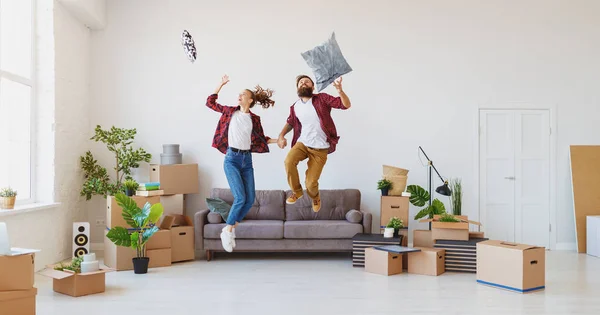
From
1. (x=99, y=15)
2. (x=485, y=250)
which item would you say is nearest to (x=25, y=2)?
(x=99, y=15)

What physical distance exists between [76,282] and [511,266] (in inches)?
172

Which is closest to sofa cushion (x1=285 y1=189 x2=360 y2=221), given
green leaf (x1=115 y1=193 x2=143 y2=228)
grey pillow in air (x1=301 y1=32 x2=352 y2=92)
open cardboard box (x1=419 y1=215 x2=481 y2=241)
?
open cardboard box (x1=419 y1=215 x2=481 y2=241)

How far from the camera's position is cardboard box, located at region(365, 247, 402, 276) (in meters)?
6.40

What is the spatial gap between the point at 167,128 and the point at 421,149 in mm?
3747

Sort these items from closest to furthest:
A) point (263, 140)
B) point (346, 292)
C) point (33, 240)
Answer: point (263, 140) → point (346, 292) → point (33, 240)

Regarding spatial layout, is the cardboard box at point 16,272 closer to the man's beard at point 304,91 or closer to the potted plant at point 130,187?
the man's beard at point 304,91

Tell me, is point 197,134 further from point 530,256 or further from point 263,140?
point 530,256

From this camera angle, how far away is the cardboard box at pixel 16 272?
4246mm

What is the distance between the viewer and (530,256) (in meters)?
5.58

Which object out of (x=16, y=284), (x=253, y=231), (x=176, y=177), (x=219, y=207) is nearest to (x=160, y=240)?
(x=219, y=207)

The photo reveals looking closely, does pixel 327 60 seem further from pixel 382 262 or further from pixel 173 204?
pixel 173 204

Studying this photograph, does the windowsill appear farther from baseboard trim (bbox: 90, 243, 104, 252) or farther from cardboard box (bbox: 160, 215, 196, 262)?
cardboard box (bbox: 160, 215, 196, 262)

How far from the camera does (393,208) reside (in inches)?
292

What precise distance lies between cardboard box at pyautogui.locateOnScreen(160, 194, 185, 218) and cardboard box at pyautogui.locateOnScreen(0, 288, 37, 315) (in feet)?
10.5
